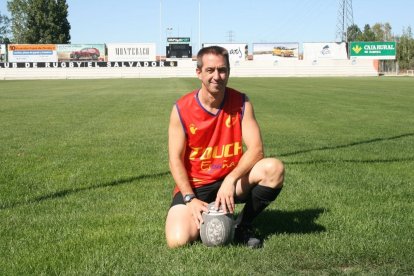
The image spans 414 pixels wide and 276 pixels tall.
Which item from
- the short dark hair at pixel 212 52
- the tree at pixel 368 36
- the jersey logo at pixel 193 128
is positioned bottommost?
the jersey logo at pixel 193 128

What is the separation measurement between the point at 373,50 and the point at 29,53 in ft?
176

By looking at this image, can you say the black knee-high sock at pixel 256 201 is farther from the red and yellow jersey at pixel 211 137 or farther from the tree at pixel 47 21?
the tree at pixel 47 21

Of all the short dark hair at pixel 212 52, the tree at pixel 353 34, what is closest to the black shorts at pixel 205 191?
the short dark hair at pixel 212 52

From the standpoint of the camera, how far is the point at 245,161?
4.71m

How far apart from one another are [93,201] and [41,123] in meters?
10.3

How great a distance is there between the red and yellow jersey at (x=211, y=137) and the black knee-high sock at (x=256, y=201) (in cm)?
33

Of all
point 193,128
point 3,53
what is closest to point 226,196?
point 193,128

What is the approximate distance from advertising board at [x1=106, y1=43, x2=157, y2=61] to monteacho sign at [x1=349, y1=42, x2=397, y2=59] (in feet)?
103

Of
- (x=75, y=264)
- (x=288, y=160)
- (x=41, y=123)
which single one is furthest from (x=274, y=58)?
(x=75, y=264)

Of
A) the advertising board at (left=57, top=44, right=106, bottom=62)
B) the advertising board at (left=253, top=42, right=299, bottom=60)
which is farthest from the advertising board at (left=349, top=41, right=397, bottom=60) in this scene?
the advertising board at (left=57, top=44, right=106, bottom=62)

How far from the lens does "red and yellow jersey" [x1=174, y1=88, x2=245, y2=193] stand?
4.74 m

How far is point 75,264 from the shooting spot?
13.8ft

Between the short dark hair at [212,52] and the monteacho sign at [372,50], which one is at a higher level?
the monteacho sign at [372,50]

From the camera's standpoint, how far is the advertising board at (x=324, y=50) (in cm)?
8700
